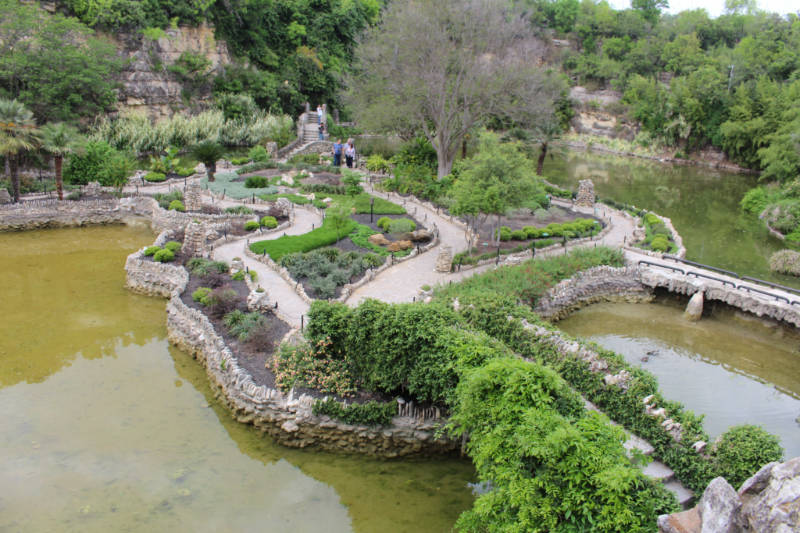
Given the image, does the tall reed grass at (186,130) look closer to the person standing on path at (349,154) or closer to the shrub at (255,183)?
the person standing on path at (349,154)

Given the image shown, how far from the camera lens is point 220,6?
65.4 metres

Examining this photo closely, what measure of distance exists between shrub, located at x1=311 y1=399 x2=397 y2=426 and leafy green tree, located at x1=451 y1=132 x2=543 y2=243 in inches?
533

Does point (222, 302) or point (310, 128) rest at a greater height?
point (310, 128)

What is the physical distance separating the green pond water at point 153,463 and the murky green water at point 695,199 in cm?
2524

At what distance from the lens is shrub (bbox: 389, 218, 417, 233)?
105 feet

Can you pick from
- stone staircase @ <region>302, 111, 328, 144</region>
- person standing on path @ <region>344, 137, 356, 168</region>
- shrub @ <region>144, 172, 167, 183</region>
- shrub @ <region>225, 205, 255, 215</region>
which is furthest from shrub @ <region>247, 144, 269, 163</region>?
shrub @ <region>225, 205, 255, 215</region>

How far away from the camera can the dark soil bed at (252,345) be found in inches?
727

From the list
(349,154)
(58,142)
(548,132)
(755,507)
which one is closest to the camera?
(755,507)

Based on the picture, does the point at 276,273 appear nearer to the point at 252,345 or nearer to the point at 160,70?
the point at 252,345

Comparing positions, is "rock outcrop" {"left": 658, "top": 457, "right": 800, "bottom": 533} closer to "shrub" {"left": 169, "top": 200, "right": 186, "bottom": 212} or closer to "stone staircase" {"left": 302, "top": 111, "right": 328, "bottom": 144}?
"shrub" {"left": 169, "top": 200, "right": 186, "bottom": 212}

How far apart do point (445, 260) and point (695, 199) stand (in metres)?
33.9

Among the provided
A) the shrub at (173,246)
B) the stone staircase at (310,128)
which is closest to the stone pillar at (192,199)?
the shrub at (173,246)

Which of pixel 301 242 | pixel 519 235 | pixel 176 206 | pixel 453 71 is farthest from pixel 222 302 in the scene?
pixel 453 71

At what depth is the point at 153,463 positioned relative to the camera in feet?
52.2
